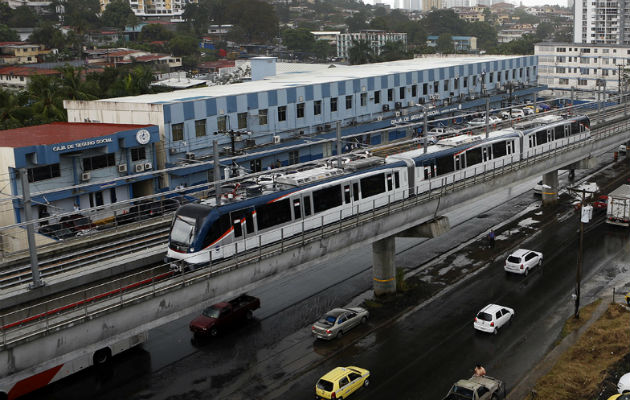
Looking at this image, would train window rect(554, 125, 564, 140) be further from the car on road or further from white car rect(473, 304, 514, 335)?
the car on road

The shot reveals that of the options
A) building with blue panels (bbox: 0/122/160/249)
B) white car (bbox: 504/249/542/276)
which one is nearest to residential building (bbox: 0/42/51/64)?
building with blue panels (bbox: 0/122/160/249)

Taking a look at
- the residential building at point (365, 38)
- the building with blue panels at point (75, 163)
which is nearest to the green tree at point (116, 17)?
the residential building at point (365, 38)

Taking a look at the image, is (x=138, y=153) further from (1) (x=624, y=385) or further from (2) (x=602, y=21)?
(2) (x=602, y=21)

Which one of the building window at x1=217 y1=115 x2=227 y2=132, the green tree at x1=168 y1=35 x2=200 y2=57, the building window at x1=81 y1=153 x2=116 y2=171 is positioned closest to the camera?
the building window at x1=81 y1=153 x2=116 y2=171

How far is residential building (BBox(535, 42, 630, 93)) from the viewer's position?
11744cm

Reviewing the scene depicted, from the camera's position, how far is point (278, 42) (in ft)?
620

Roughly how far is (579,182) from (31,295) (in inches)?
2010

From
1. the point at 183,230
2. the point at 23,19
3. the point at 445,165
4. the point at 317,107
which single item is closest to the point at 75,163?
the point at 183,230

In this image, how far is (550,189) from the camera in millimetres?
54219

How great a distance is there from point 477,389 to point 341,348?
7272 millimetres

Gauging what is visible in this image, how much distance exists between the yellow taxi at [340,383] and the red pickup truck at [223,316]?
7.47 meters

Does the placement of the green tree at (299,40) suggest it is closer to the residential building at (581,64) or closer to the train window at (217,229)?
the residential building at (581,64)

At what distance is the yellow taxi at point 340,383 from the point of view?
2531 centimetres

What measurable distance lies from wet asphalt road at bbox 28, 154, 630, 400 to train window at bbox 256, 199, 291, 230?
227 inches
